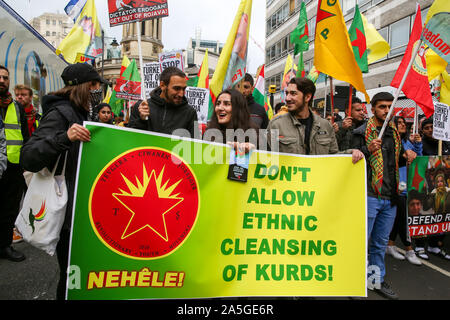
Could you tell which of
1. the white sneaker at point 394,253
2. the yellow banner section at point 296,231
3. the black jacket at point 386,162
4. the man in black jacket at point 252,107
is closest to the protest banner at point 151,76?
the man in black jacket at point 252,107

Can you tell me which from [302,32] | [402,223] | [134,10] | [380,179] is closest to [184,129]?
[134,10]

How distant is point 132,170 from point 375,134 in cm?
263

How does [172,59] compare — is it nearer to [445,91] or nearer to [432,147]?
[445,91]

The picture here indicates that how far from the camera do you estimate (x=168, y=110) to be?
3127 millimetres

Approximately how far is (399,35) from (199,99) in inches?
616

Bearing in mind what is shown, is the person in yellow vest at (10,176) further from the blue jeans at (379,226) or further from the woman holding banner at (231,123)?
the blue jeans at (379,226)

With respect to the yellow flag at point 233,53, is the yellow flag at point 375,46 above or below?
above

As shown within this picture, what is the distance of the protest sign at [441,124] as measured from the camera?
15.6 feet

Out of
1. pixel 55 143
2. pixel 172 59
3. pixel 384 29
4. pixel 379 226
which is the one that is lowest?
pixel 379 226

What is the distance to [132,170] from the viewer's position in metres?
2.22

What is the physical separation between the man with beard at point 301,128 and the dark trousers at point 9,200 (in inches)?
134

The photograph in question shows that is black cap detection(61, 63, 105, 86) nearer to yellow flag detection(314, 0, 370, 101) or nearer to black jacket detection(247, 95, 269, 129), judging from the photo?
yellow flag detection(314, 0, 370, 101)
